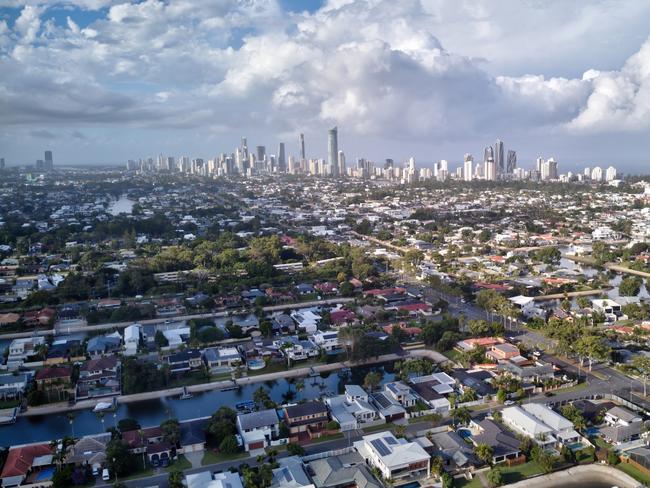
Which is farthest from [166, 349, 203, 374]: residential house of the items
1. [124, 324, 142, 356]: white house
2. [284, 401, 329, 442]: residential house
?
Answer: [284, 401, 329, 442]: residential house

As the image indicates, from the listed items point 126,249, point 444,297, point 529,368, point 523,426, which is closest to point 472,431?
point 523,426

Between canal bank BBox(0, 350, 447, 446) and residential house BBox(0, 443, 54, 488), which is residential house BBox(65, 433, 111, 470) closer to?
residential house BBox(0, 443, 54, 488)

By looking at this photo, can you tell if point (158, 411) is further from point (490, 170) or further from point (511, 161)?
point (511, 161)

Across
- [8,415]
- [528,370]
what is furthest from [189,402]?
[528,370]

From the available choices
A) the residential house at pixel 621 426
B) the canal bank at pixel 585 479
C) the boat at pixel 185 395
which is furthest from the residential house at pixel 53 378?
the residential house at pixel 621 426

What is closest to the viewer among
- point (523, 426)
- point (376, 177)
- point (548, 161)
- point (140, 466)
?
point (140, 466)

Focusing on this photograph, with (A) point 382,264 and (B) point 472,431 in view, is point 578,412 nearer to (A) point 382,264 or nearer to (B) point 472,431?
(B) point 472,431
